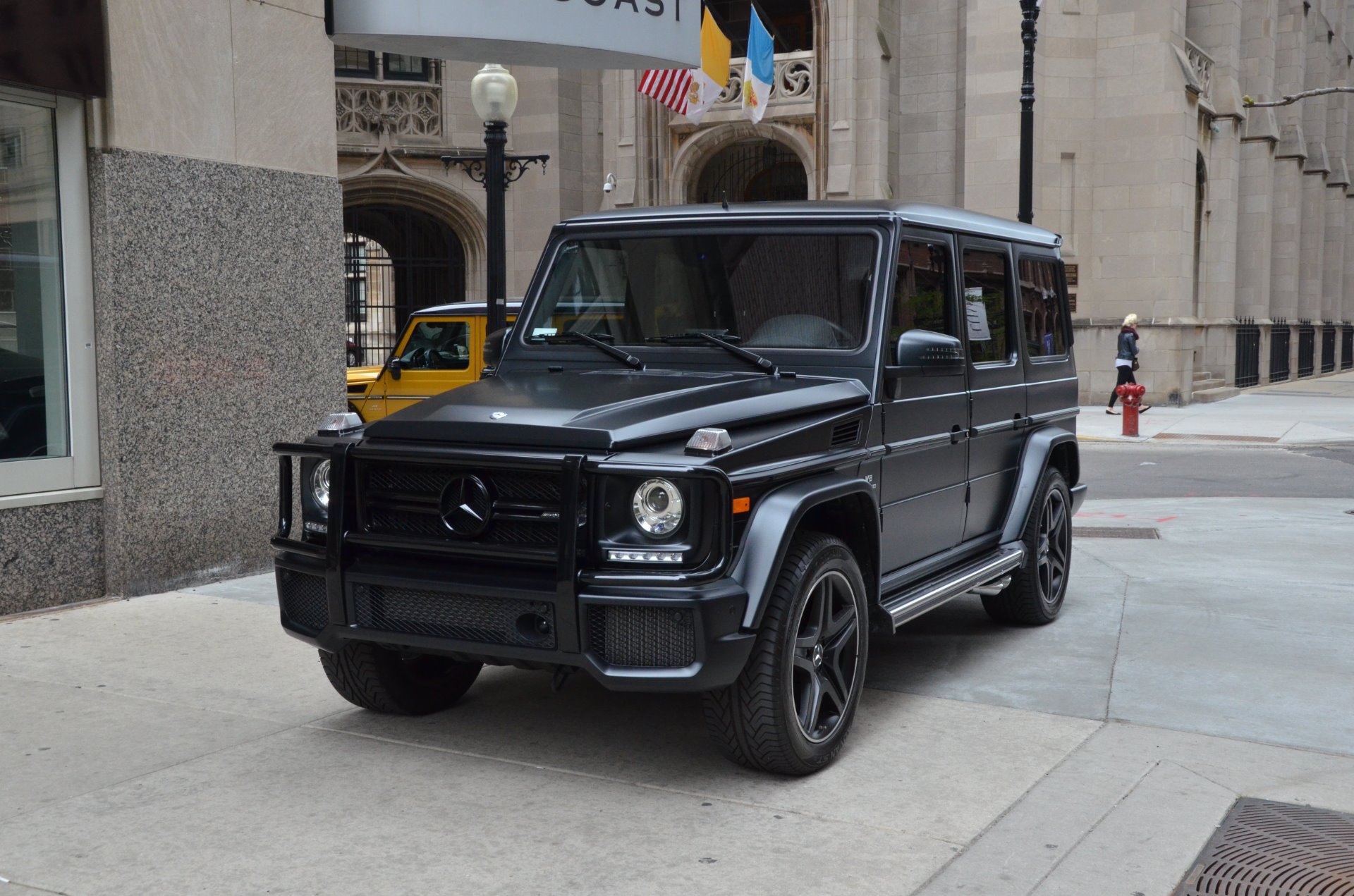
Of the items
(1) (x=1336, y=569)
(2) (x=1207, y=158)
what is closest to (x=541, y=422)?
(1) (x=1336, y=569)

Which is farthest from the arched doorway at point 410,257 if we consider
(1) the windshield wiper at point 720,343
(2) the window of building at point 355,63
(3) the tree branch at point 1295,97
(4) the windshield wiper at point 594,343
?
(1) the windshield wiper at point 720,343

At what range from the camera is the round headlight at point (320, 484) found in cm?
506

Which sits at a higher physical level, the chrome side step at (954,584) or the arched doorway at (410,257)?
the arched doorway at (410,257)

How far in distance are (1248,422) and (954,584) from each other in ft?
61.5

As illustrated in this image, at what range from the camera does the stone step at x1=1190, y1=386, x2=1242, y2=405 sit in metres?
27.6

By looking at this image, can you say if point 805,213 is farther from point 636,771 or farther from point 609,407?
point 636,771

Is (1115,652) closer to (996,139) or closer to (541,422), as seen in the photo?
(541,422)

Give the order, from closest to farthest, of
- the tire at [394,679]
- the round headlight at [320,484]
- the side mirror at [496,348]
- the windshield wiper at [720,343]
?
the round headlight at [320,484] < the tire at [394,679] < the windshield wiper at [720,343] < the side mirror at [496,348]

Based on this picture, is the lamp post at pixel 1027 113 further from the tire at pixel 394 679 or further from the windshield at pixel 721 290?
the tire at pixel 394 679

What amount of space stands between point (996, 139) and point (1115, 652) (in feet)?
70.0

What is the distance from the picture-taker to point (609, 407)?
4.70 meters

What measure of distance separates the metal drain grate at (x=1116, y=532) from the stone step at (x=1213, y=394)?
57.4ft

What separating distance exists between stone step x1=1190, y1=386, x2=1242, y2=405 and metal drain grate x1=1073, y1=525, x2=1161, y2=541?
17.5 meters

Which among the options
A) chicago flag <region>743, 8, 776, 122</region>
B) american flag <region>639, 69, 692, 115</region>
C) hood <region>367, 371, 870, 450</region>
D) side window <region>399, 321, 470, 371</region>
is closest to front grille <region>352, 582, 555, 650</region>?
hood <region>367, 371, 870, 450</region>
